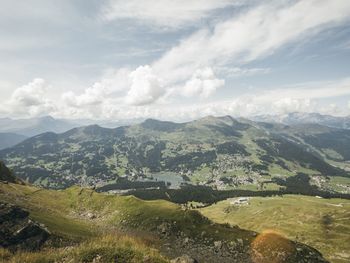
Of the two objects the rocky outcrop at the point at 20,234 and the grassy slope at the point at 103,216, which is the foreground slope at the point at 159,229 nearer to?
the grassy slope at the point at 103,216

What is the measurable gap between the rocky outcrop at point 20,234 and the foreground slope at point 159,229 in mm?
2948

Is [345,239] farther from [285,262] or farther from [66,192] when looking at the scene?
[66,192]

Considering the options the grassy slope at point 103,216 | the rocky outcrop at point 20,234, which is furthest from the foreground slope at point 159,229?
the rocky outcrop at point 20,234

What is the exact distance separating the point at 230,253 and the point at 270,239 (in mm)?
11641

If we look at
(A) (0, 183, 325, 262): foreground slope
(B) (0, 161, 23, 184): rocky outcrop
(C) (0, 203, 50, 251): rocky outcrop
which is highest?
(C) (0, 203, 50, 251): rocky outcrop

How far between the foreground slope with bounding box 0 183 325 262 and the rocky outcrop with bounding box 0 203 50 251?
9.67ft

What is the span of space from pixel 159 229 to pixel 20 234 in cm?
5122

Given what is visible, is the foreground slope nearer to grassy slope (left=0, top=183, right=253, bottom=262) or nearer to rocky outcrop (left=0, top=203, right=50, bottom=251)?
grassy slope (left=0, top=183, right=253, bottom=262)

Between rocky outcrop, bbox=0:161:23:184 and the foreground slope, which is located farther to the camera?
rocky outcrop, bbox=0:161:23:184

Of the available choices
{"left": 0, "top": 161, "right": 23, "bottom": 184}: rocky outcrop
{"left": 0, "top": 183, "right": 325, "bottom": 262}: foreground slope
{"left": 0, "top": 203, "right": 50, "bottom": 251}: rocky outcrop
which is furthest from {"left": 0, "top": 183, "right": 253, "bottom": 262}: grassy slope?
{"left": 0, "top": 161, "right": 23, "bottom": 184}: rocky outcrop

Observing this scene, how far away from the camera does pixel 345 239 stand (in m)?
164

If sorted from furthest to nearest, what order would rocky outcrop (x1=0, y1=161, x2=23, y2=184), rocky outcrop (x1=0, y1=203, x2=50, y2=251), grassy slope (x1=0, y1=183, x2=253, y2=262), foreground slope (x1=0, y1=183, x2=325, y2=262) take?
rocky outcrop (x1=0, y1=161, x2=23, y2=184)
grassy slope (x1=0, y1=183, x2=253, y2=262)
foreground slope (x1=0, y1=183, x2=325, y2=262)
rocky outcrop (x1=0, y1=203, x2=50, y2=251)

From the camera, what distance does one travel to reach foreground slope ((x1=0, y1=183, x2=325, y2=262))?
7069cm

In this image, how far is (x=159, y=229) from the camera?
91250 millimetres
